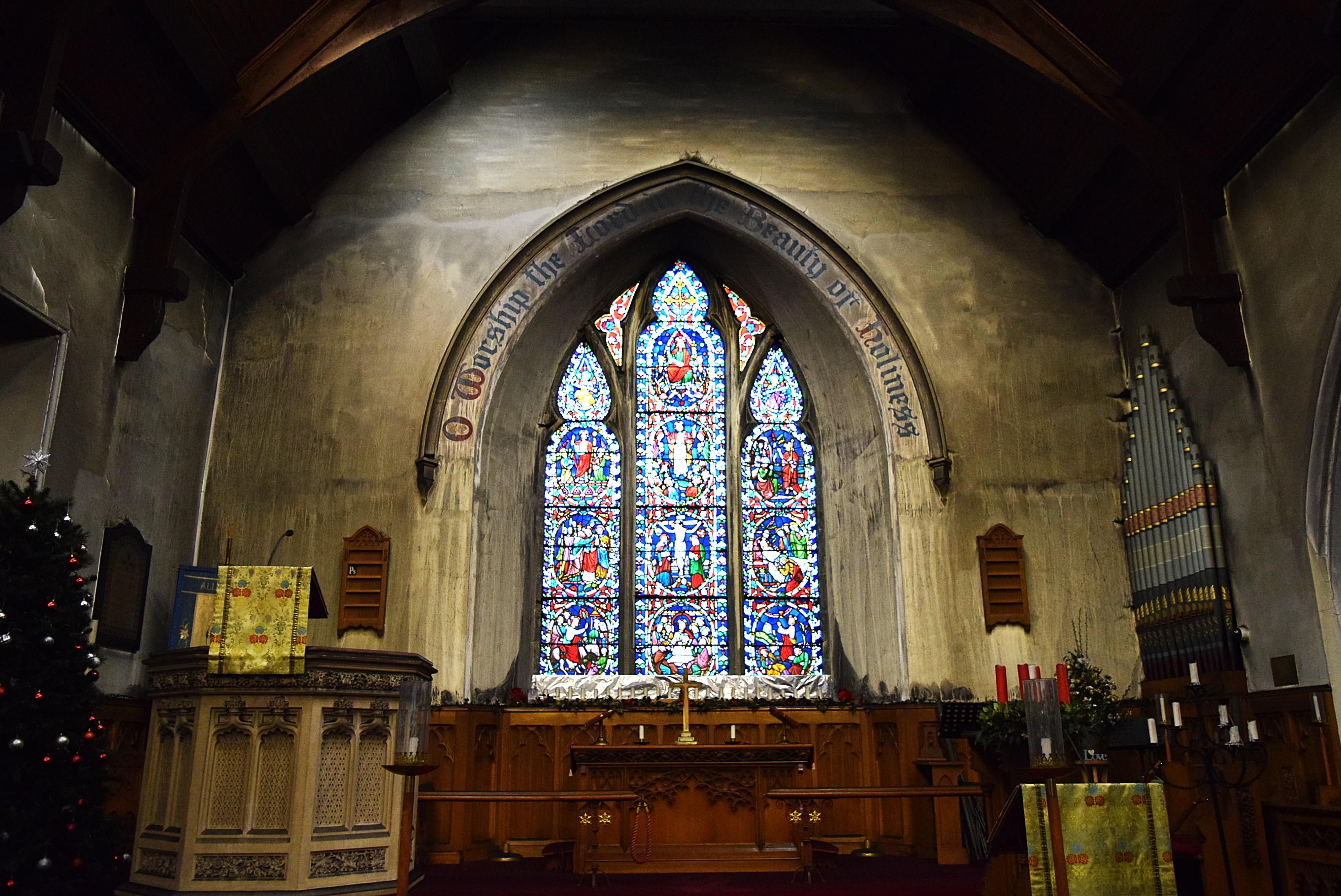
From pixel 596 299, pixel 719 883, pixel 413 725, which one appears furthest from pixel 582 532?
pixel 413 725

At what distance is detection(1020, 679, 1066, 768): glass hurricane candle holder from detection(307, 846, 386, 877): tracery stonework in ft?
10.7

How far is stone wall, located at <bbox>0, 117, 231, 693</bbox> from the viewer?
6.97 metres

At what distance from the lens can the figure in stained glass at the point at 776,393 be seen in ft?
34.8

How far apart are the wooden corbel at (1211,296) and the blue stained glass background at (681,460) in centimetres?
419

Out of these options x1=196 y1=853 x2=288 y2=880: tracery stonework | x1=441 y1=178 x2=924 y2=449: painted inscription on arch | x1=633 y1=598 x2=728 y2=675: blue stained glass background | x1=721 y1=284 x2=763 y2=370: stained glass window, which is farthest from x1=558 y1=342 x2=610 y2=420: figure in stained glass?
x1=196 y1=853 x2=288 y2=880: tracery stonework

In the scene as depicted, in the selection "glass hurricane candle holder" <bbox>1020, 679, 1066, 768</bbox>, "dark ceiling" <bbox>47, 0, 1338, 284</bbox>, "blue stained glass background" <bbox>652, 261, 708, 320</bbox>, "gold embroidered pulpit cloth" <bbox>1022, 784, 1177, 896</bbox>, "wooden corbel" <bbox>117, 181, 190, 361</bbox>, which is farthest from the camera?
"blue stained glass background" <bbox>652, 261, 708, 320</bbox>

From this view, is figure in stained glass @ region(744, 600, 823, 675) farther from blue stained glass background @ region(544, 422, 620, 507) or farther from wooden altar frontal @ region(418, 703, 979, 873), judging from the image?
blue stained glass background @ region(544, 422, 620, 507)

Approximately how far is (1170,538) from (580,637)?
4.86 m

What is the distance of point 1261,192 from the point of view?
24.9 feet

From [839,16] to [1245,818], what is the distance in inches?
278

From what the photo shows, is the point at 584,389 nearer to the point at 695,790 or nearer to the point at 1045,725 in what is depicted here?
the point at 695,790

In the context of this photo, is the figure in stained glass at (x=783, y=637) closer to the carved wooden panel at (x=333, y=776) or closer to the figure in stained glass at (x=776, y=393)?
the figure in stained glass at (x=776, y=393)

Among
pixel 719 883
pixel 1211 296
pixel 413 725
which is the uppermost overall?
pixel 1211 296

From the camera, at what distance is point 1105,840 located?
5.16m
